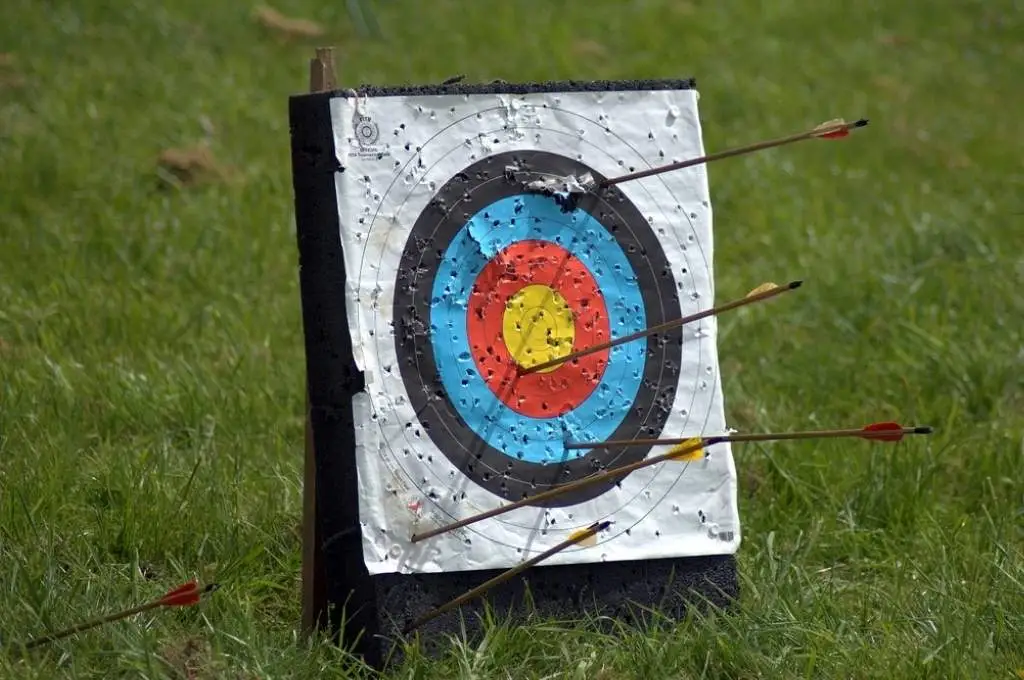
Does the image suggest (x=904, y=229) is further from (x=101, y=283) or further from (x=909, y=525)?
(x=101, y=283)

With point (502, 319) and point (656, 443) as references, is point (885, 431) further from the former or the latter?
point (502, 319)

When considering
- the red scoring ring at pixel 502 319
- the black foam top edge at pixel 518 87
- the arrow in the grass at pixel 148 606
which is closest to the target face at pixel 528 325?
the red scoring ring at pixel 502 319

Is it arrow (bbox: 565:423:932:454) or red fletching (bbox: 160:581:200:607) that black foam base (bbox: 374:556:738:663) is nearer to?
arrow (bbox: 565:423:932:454)

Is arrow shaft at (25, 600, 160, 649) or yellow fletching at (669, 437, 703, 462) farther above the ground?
yellow fletching at (669, 437, 703, 462)

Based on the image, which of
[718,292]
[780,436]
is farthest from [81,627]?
[718,292]

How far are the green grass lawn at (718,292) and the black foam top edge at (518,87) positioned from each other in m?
0.86

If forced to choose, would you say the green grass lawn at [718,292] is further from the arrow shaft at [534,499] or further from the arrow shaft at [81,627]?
the arrow shaft at [534,499]

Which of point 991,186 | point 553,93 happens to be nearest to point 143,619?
point 553,93

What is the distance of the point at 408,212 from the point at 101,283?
→ 195cm

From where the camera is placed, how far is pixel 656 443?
7.79 feet

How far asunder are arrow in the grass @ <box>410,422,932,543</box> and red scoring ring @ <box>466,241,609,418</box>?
0.33ft

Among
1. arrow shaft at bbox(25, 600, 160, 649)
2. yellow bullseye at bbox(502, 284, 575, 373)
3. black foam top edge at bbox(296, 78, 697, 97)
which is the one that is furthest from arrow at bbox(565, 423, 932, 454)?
arrow shaft at bbox(25, 600, 160, 649)

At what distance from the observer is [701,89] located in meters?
6.17

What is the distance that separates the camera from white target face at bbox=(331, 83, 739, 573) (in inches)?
91.1
